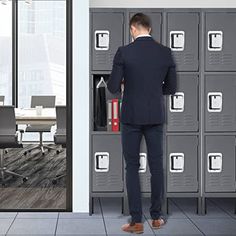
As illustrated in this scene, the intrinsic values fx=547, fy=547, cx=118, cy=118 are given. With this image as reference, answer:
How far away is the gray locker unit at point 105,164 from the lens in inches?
173

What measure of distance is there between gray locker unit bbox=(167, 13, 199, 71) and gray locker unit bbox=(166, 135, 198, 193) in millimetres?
586

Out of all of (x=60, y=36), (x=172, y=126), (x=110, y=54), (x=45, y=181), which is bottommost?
(x=45, y=181)

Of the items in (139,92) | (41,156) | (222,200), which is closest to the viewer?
(139,92)

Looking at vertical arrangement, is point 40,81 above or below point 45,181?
above

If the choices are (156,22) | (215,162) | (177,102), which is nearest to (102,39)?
(156,22)

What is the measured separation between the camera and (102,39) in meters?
4.34

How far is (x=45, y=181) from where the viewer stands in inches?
243

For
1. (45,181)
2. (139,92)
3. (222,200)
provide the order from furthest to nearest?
(45,181) → (222,200) → (139,92)

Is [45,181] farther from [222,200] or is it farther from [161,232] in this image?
[161,232]

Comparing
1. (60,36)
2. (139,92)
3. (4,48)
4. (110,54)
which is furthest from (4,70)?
(139,92)

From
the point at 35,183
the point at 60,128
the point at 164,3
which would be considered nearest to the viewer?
the point at 164,3

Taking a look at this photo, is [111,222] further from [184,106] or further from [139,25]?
[139,25]

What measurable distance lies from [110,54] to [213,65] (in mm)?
831

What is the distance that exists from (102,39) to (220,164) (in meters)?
1.38
